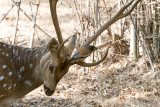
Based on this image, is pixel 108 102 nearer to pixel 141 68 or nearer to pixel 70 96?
pixel 70 96

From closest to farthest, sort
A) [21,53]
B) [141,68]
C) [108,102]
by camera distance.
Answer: [21,53], [108,102], [141,68]

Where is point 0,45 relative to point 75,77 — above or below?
above

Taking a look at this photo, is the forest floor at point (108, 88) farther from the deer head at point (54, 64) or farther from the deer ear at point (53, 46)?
the deer ear at point (53, 46)

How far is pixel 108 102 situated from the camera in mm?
6066

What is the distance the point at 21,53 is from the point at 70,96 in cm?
222

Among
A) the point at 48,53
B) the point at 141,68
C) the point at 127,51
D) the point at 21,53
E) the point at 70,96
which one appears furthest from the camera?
the point at 127,51

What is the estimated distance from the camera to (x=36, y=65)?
15.3 feet

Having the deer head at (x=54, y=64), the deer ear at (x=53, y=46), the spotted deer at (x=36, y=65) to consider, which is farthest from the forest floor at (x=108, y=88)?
the deer ear at (x=53, y=46)

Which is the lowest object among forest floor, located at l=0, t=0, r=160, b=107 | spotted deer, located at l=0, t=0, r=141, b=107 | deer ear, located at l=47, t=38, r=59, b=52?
forest floor, located at l=0, t=0, r=160, b=107

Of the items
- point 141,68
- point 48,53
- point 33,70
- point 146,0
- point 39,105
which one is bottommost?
point 39,105

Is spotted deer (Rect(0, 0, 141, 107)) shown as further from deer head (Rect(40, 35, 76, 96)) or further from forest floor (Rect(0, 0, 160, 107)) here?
forest floor (Rect(0, 0, 160, 107))

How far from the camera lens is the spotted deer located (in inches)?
168

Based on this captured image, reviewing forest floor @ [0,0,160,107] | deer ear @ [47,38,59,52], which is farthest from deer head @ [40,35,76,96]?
forest floor @ [0,0,160,107]

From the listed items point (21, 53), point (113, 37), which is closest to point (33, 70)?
point (21, 53)
